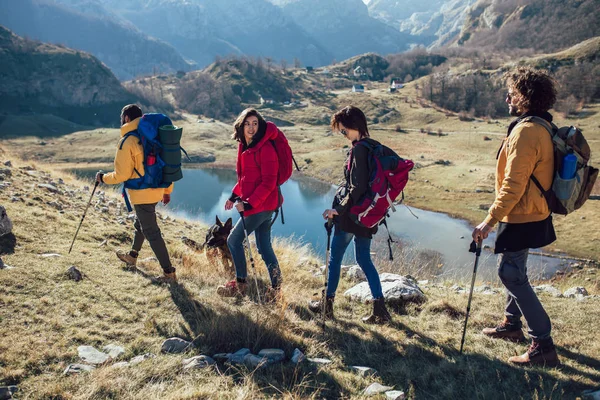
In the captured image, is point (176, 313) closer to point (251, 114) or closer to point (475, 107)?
point (251, 114)

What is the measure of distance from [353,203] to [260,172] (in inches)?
48.3

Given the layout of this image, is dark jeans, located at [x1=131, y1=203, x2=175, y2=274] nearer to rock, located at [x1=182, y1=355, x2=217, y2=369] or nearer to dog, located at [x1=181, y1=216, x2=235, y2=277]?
dog, located at [x1=181, y1=216, x2=235, y2=277]

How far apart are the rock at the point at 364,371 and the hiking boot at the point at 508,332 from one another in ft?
5.19

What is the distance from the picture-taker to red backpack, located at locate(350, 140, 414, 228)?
451 centimetres

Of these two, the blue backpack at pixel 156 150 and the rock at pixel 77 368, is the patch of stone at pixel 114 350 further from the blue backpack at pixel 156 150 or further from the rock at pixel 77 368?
the blue backpack at pixel 156 150

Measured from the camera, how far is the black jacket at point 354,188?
14.9 ft

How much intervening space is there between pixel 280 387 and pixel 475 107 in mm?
99589

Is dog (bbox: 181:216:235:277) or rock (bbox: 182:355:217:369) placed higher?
dog (bbox: 181:216:235:277)

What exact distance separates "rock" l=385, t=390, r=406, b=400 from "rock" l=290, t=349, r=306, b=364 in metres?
0.92

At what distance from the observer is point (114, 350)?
421 cm

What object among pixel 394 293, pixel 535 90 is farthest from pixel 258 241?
pixel 535 90

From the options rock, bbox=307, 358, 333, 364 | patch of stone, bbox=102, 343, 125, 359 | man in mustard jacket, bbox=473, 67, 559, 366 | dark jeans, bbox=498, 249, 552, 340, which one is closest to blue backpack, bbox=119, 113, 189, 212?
patch of stone, bbox=102, 343, 125, 359

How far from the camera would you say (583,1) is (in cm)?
17500

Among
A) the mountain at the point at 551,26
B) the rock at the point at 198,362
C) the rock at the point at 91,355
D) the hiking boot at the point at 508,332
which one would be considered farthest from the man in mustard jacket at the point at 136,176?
the mountain at the point at 551,26
